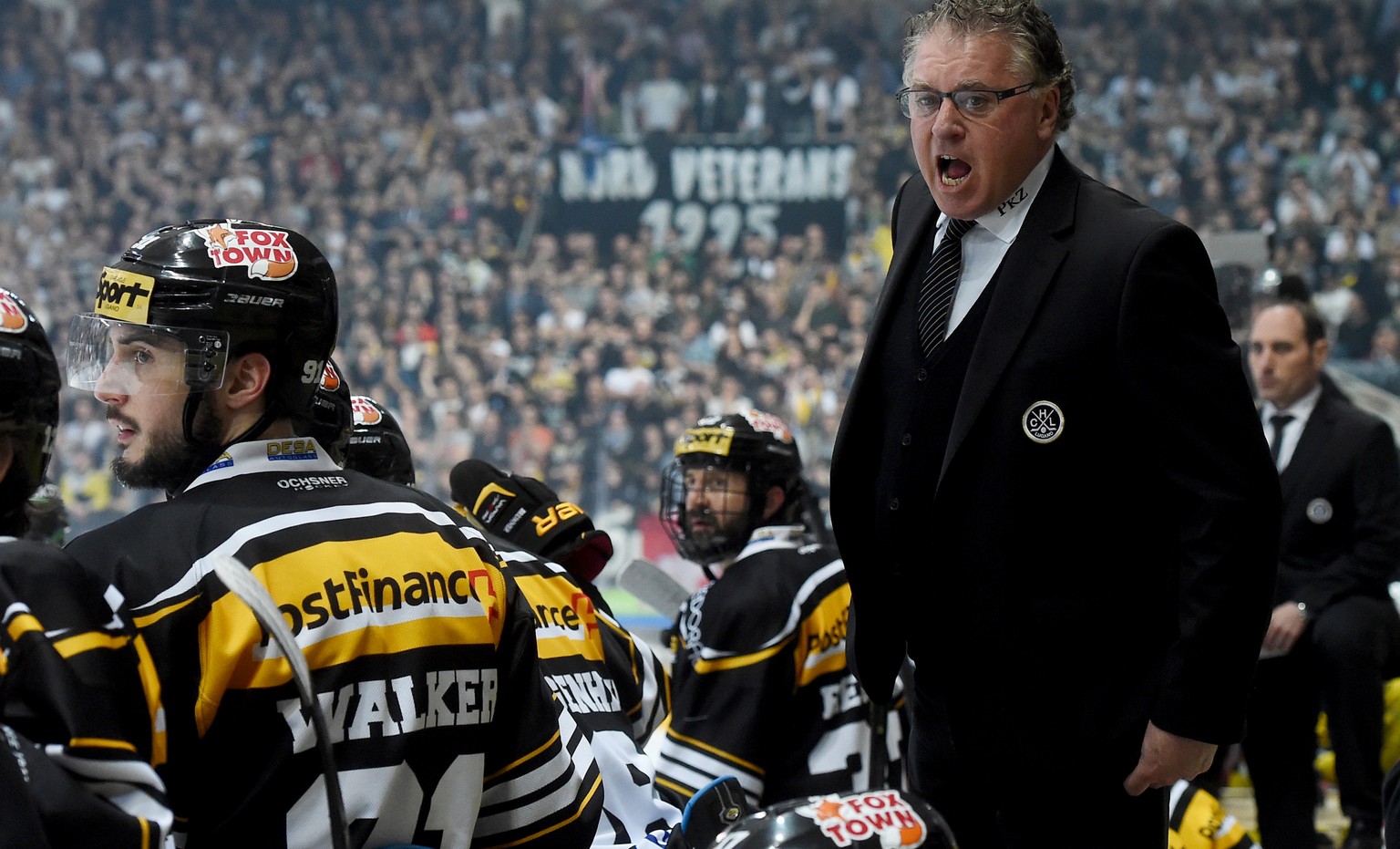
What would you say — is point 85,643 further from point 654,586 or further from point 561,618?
point 654,586

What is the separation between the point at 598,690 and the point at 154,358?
1198 millimetres

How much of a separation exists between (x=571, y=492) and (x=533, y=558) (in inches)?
421

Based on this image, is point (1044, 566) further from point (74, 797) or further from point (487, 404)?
point (487, 404)

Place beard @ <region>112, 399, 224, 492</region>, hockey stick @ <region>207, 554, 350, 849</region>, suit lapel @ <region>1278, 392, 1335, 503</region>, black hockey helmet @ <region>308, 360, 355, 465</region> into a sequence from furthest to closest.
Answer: suit lapel @ <region>1278, 392, 1335, 503</region> < black hockey helmet @ <region>308, 360, 355, 465</region> < beard @ <region>112, 399, 224, 492</region> < hockey stick @ <region>207, 554, 350, 849</region>

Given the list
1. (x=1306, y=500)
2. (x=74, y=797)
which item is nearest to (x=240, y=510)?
(x=74, y=797)

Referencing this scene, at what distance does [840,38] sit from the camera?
15.9 metres

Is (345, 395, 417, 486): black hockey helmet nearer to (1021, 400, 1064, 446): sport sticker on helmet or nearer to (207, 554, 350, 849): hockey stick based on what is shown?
(207, 554, 350, 849): hockey stick

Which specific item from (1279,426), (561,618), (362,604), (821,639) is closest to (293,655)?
(362,604)

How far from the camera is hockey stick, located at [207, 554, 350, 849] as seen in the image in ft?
5.05

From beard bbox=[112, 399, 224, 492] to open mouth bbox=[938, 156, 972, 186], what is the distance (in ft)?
3.35

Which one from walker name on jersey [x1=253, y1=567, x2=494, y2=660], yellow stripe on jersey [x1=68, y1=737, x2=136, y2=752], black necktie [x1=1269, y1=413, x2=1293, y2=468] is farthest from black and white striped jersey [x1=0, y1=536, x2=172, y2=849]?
black necktie [x1=1269, y1=413, x2=1293, y2=468]

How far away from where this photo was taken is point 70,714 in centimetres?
144

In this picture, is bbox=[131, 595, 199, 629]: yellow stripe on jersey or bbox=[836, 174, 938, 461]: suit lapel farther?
bbox=[836, 174, 938, 461]: suit lapel

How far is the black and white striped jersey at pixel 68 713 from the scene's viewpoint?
55.2 inches
